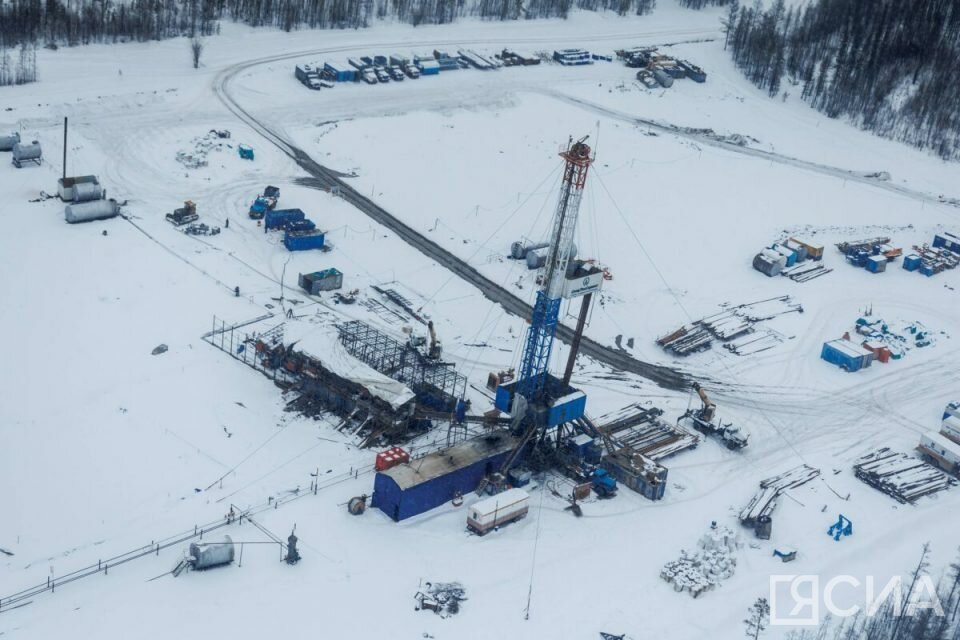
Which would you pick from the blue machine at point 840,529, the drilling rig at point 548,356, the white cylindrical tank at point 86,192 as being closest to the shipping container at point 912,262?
the blue machine at point 840,529

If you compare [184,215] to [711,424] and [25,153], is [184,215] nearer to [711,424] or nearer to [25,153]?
[25,153]

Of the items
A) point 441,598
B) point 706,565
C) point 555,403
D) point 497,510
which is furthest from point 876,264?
point 441,598

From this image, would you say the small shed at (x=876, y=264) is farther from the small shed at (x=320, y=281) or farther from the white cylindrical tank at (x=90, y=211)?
the white cylindrical tank at (x=90, y=211)

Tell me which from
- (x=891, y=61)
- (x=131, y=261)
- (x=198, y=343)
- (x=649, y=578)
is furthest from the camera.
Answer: (x=891, y=61)

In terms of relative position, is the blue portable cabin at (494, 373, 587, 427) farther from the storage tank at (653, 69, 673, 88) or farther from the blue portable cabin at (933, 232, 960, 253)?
the storage tank at (653, 69, 673, 88)

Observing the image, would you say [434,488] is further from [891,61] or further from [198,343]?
[891,61]

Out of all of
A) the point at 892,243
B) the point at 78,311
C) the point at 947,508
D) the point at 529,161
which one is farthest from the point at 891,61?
the point at 78,311
